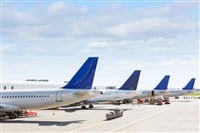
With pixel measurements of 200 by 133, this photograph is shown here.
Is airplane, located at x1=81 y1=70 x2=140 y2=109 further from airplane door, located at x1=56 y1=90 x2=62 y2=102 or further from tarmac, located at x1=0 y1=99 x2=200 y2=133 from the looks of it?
airplane door, located at x1=56 y1=90 x2=62 y2=102

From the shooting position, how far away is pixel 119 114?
51.2m

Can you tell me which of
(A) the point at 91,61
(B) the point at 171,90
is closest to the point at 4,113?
(A) the point at 91,61

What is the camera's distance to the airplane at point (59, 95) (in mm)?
43709

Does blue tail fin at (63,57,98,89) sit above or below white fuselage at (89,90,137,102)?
above

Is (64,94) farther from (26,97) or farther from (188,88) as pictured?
(188,88)

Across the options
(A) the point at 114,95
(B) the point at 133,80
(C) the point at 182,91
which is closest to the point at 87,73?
(B) the point at 133,80

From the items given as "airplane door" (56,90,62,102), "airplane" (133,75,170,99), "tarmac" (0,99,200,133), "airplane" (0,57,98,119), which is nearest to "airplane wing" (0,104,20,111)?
"airplane" (0,57,98,119)

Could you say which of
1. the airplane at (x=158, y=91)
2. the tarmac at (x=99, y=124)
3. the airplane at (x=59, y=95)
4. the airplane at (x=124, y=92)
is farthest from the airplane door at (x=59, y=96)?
the airplane at (x=158, y=91)

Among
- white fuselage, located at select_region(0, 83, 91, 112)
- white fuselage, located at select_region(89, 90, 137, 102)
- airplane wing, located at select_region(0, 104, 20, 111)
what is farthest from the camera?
white fuselage, located at select_region(89, 90, 137, 102)

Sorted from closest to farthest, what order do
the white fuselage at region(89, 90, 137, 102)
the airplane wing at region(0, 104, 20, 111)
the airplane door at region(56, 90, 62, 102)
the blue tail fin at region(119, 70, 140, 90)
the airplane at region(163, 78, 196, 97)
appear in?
the airplane door at region(56, 90, 62, 102), the airplane wing at region(0, 104, 20, 111), the blue tail fin at region(119, 70, 140, 90), the white fuselage at region(89, 90, 137, 102), the airplane at region(163, 78, 196, 97)

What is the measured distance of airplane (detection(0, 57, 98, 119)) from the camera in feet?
143

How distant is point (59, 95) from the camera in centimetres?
4388

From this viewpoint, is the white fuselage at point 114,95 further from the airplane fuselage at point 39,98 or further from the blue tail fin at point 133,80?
the airplane fuselage at point 39,98

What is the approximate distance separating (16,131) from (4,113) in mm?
13685
